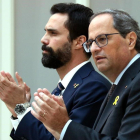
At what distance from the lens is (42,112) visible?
2.36 meters

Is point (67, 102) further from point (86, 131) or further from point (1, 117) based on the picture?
point (1, 117)

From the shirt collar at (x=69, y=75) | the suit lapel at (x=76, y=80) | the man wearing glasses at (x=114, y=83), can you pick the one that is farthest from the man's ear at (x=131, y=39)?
the shirt collar at (x=69, y=75)

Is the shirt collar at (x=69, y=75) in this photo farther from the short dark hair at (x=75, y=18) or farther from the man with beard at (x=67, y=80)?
the short dark hair at (x=75, y=18)

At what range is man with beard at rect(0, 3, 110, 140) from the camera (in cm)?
288

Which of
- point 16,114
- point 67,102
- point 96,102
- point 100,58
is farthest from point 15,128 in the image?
point 100,58

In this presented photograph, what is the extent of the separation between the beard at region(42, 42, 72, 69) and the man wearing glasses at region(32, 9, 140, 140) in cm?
62

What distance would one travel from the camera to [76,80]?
10.4ft

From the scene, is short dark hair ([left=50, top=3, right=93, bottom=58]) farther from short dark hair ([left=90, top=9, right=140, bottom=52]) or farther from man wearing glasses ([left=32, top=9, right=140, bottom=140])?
short dark hair ([left=90, top=9, right=140, bottom=52])

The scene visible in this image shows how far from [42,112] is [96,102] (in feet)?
2.14

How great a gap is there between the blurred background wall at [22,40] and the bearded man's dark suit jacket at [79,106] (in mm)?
1746

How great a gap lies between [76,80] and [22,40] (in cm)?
185

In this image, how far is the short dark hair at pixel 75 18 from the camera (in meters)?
3.37

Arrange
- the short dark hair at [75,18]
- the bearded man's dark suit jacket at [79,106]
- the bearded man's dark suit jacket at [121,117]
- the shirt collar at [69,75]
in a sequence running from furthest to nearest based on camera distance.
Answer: the short dark hair at [75,18], the shirt collar at [69,75], the bearded man's dark suit jacket at [79,106], the bearded man's dark suit jacket at [121,117]

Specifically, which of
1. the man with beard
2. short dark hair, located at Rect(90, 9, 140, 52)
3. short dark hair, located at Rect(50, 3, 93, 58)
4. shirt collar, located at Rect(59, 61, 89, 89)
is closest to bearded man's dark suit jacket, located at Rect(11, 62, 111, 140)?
the man with beard
